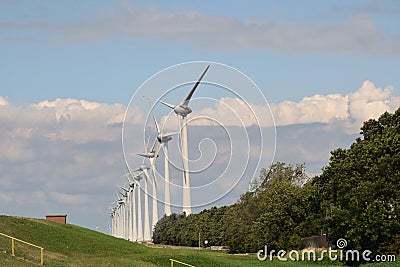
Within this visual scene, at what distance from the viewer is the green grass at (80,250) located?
5856 cm

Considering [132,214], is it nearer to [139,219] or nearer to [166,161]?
[139,219]

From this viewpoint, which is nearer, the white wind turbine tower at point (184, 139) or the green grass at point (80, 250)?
the green grass at point (80, 250)

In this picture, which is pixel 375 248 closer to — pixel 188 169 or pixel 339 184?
pixel 339 184

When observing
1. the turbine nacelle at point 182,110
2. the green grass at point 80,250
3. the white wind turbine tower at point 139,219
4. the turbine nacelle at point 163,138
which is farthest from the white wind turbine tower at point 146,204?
the green grass at point 80,250

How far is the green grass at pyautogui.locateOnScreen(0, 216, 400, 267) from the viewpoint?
192 ft

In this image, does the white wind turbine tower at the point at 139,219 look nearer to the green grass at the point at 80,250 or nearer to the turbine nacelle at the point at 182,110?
the turbine nacelle at the point at 182,110

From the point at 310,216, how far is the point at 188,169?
25541mm

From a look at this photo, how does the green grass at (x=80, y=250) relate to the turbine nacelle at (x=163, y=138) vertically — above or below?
below

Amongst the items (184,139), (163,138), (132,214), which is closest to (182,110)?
(184,139)

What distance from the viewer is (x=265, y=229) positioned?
374 ft

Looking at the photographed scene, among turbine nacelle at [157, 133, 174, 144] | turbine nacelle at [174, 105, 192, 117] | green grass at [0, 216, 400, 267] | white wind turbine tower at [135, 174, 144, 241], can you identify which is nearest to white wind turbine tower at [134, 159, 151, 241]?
white wind turbine tower at [135, 174, 144, 241]

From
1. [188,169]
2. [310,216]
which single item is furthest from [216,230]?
[310,216]

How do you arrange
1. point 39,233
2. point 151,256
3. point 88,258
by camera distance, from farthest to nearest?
point 39,233, point 151,256, point 88,258

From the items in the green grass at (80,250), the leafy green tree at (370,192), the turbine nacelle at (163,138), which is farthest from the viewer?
the turbine nacelle at (163,138)
